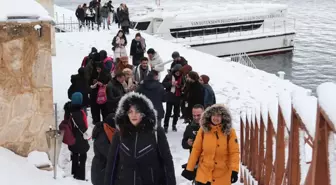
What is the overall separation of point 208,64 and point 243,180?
984cm

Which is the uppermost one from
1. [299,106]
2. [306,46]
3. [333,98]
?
[333,98]

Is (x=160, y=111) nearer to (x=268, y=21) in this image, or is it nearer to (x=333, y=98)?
(x=333, y=98)

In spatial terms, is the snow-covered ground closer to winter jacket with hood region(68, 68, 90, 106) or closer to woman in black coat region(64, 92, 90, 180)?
woman in black coat region(64, 92, 90, 180)

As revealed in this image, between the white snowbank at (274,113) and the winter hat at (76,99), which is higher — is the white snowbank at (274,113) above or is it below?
above

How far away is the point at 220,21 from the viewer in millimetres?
34625

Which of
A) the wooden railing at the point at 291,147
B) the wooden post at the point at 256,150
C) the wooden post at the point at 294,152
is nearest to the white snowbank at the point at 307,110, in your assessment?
the wooden railing at the point at 291,147

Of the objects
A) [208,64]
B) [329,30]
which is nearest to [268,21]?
[329,30]

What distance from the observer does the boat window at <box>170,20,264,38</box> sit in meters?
33.2

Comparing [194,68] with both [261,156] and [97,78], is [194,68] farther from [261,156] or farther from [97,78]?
[261,156]

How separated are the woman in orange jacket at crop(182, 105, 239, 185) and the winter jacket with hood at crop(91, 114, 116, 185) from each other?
3.05 ft

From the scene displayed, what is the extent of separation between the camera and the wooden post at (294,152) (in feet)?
11.0

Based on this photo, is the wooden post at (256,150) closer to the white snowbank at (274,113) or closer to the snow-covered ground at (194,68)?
the snow-covered ground at (194,68)

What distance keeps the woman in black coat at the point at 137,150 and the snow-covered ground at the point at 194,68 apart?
2088 millimetres

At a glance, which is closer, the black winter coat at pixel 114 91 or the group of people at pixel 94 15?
the black winter coat at pixel 114 91
